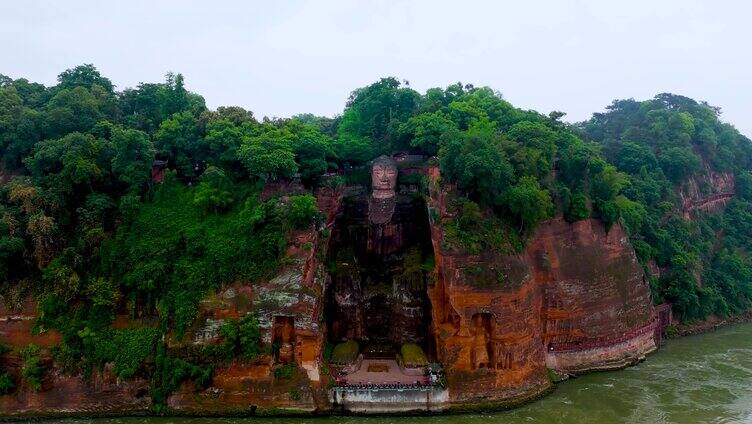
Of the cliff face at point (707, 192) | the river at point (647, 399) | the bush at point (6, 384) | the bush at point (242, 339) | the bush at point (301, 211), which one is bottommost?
the river at point (647, 399)

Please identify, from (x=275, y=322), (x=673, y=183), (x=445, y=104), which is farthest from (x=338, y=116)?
(x=673, y=183)

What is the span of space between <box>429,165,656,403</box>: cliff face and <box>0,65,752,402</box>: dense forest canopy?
1241 millimetres

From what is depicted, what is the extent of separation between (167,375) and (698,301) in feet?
109

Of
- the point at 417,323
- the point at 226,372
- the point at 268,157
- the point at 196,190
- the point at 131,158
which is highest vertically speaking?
the point at 131,158

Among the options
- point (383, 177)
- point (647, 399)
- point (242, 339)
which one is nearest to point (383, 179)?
point (383, 177)

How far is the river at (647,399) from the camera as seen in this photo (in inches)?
1012

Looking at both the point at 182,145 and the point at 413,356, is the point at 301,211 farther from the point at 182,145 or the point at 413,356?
the point at 413,356

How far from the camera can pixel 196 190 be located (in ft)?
101

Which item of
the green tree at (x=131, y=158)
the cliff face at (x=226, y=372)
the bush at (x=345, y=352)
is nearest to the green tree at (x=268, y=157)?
the green tree at (x=131, y=158)

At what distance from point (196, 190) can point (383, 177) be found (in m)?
10.5

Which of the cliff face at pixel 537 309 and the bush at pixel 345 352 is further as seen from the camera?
the bush at pixel 345 352

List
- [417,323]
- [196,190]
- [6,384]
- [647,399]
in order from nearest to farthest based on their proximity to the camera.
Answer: [6,384]
[647,399]
[196,190]
[417,323]

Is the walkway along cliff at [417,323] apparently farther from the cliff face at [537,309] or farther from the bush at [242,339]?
→ the bush at [242,339]

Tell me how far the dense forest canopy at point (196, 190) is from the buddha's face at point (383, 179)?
2328mm
